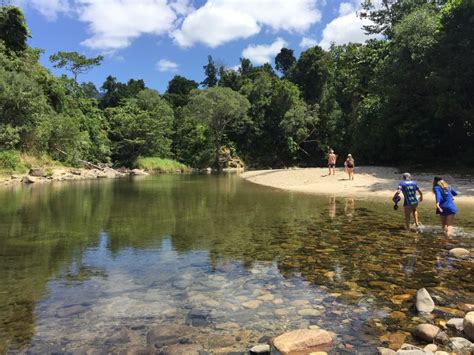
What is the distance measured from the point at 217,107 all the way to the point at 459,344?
189 ft

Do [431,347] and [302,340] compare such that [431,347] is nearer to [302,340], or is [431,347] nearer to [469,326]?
[469,326]

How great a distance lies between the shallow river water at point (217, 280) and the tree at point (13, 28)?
39148 mm

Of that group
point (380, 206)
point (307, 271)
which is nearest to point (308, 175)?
point (380, 206)

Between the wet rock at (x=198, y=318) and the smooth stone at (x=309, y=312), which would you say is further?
the smooth stone at (x=309, y=312)

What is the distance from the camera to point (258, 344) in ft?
17.0

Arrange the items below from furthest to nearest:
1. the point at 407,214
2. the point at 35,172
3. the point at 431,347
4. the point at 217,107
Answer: the point at 217,107
the point at 35,172
the point at 407,214
the point at 431,347

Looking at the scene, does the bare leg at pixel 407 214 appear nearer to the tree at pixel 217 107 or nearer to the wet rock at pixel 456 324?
the wet rock at pixel 456 324

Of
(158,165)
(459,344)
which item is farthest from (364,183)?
(158,165)

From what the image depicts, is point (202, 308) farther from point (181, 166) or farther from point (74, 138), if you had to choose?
point (181, 166)

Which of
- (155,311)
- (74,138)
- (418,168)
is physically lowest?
(155,311)

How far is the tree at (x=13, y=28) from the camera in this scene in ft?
146

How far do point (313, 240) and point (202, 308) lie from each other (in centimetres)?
549

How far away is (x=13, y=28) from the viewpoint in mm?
45219

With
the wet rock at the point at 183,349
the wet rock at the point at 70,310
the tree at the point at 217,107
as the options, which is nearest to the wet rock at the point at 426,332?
the wet rock at the point at 183,349
